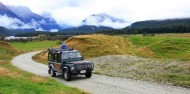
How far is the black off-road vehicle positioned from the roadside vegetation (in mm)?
3408

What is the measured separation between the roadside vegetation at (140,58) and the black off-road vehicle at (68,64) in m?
3.41

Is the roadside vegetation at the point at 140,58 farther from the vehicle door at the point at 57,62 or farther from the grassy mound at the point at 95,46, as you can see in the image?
the vehicle door at the point at 57,62

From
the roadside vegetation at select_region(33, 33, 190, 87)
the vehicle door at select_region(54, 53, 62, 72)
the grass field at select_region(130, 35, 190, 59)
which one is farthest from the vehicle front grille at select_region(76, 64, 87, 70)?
the grass field at select_region(130, 35, 190, 59)

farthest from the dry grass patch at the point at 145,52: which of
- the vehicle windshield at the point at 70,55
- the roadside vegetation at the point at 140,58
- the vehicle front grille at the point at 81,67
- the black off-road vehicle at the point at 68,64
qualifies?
the vehicle front grille at the point at 81,67

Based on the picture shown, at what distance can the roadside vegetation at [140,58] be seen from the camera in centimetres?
3044

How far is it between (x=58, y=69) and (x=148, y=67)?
9.49 meters

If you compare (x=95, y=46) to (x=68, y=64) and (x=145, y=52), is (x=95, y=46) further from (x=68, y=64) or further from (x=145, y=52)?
(x=68, y=64)

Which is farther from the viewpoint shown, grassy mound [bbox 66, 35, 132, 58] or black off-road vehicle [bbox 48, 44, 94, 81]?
grassy mound [bbox 66, 35, 132, 58]

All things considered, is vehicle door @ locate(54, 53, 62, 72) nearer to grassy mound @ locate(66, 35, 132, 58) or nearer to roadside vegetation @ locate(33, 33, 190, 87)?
roadside vegetation @ locate(33, 33, 190, 87)

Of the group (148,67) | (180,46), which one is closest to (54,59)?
(148,67)

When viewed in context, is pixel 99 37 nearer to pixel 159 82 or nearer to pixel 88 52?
pixel 88 52

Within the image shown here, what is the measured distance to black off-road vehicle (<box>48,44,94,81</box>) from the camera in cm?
3094

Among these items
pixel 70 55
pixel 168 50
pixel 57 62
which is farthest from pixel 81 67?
pixel 168 50

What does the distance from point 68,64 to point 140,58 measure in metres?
19.3
